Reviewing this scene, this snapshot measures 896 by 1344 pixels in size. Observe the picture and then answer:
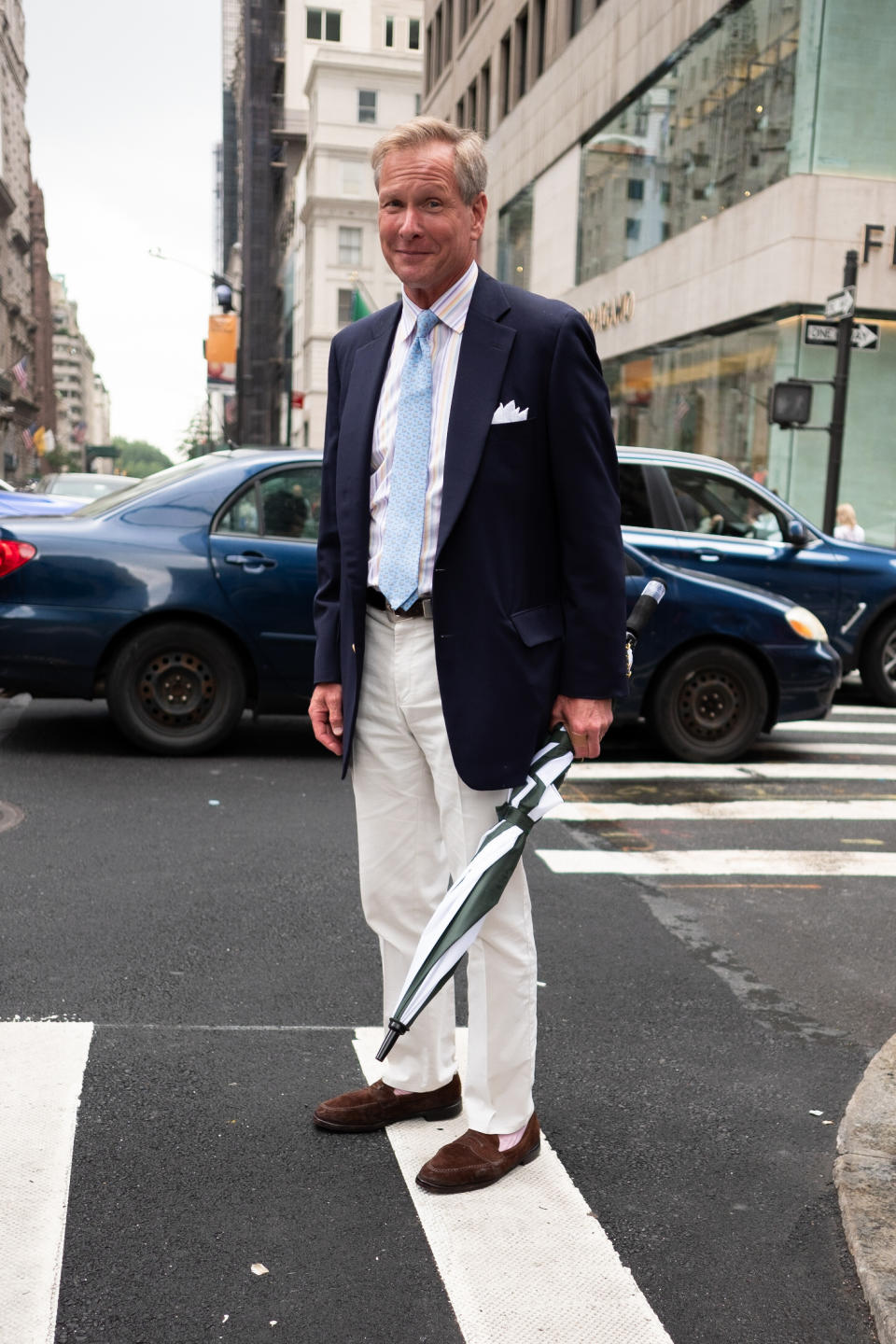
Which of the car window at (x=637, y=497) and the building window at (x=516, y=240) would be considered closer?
the car window at (x=637, y=497)

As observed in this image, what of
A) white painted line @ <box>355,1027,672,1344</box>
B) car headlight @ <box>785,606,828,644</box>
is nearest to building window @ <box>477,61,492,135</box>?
car headlight @ <box>785,606,828,644</box>

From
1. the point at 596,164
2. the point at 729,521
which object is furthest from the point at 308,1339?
the point at 596,164

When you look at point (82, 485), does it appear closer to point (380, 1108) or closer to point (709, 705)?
point (709, 705)

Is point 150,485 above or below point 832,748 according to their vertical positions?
above

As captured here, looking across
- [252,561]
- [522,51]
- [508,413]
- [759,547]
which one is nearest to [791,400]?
[759,547]

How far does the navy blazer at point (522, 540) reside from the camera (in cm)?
290

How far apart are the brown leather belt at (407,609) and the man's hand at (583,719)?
35 centimetres

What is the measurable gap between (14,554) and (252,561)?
50.2 inches

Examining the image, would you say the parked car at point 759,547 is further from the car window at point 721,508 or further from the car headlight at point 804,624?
the car headlight at point 804,624

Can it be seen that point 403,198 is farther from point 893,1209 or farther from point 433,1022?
point 893,1209

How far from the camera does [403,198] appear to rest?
288 centimetres

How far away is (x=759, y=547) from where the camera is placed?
1005 cm

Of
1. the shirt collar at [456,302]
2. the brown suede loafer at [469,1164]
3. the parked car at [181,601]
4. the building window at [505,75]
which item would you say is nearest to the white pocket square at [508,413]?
the shirt collar at [456,302]

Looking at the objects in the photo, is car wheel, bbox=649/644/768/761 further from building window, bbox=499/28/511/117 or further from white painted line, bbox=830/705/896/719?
building window, bbox=499/28/511/117
